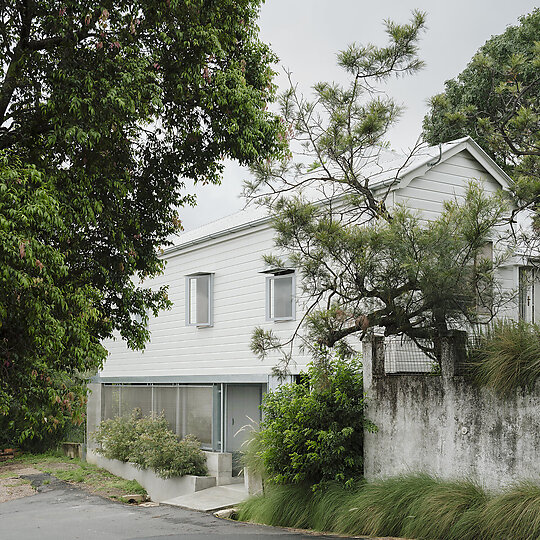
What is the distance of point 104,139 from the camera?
9602 millimetres

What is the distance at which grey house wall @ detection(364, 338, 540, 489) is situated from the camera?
1001 centimetres

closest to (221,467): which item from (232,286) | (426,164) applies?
(232,286)

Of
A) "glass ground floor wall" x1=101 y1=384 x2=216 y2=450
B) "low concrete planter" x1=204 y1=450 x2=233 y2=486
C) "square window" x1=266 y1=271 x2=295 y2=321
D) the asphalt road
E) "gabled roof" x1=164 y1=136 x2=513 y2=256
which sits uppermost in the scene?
"gabled roof" x1=164 y1=136 x2=513 y2=256

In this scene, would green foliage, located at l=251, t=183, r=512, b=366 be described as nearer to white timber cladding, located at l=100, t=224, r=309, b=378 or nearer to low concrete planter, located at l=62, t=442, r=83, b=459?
white timber cladding, located at l=100, t=224, r=309, b=378

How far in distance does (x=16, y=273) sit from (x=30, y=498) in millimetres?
11977

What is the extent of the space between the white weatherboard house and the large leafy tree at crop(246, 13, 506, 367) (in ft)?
10.0

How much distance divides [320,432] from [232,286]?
7.72 metres

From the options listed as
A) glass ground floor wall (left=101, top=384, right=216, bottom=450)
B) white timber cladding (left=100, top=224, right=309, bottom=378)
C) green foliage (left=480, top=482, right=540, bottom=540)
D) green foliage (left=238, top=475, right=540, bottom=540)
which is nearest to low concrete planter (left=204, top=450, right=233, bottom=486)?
glass ground floor wall (left=101, top=384, right=216, bottom=450)

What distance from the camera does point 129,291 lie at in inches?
426

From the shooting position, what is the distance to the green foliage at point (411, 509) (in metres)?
9.16

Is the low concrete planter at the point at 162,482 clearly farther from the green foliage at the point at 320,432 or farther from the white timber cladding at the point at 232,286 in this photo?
the green foliage at the point at 320,432

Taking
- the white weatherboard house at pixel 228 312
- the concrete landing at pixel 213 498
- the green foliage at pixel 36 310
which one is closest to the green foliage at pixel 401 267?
the green foliage at pixel 36 310

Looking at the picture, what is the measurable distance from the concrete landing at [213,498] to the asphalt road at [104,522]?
22 cm

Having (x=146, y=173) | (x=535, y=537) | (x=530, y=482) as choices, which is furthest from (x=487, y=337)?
(x=146, y=173)
